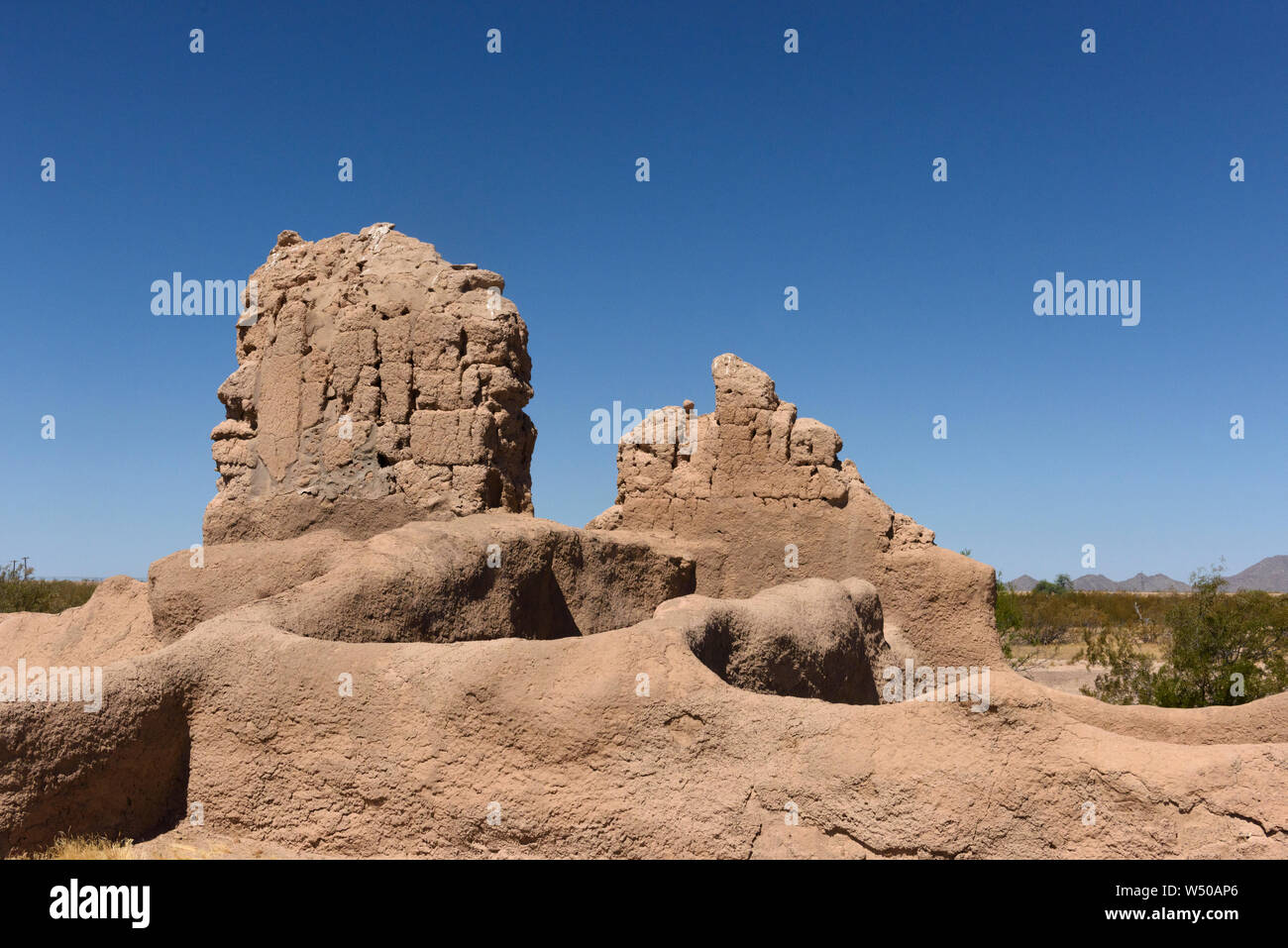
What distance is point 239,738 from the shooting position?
4977 mm

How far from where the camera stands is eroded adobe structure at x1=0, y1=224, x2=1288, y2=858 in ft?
13.8

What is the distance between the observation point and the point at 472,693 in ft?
15.5

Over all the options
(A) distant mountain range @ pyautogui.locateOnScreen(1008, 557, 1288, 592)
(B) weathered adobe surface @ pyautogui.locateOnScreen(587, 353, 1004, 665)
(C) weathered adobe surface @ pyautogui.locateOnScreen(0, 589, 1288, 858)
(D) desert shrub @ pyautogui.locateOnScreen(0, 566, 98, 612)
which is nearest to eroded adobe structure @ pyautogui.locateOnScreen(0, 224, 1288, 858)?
(C) weathered adobe surface @ pyautogui.locateOnScreen(0, 589, 1288, 858)

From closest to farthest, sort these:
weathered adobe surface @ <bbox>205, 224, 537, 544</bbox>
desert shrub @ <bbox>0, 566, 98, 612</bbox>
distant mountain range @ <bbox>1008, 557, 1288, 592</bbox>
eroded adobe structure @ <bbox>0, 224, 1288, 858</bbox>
Answer: eroded adobe structure @ <bbox>0, 224, 1288, 858</bbox>
weathered adobe surface @ <bbox>205, 224, 537, 544</bbox>
desert shrub @ <bbox>0, 566, 98, 612</bbox>
distant mountain range @ <bbox>1008, 557, 1288, 592</bbox>

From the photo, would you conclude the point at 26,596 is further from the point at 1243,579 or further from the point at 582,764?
the point at 1243,579

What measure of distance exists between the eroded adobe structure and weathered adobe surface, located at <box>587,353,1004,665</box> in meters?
0.44

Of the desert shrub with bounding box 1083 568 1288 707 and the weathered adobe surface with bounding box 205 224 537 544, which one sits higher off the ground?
the weathered adobe surface with bounding box 205 224 537 544

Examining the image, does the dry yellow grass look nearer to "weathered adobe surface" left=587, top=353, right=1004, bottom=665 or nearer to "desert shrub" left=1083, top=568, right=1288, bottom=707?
"weathered adobe surface" left=587, top=353, right=1004, bottom=665

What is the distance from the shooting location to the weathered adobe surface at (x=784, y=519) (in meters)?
9.71

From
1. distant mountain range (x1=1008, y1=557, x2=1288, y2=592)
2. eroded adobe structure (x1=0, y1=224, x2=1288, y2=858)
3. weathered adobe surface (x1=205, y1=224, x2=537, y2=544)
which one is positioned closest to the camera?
eroded adobe structure (x1=0, y1=224, x2=1288, y2=858)

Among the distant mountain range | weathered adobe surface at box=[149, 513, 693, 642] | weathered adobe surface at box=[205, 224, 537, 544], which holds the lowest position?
the distant mountain range

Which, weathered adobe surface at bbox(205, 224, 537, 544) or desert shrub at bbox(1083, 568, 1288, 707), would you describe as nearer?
weathered adobe surface at bbox(205, 224, 537, 544)

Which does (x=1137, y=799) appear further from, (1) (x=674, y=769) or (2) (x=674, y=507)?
(2) (x=674, y=507)
